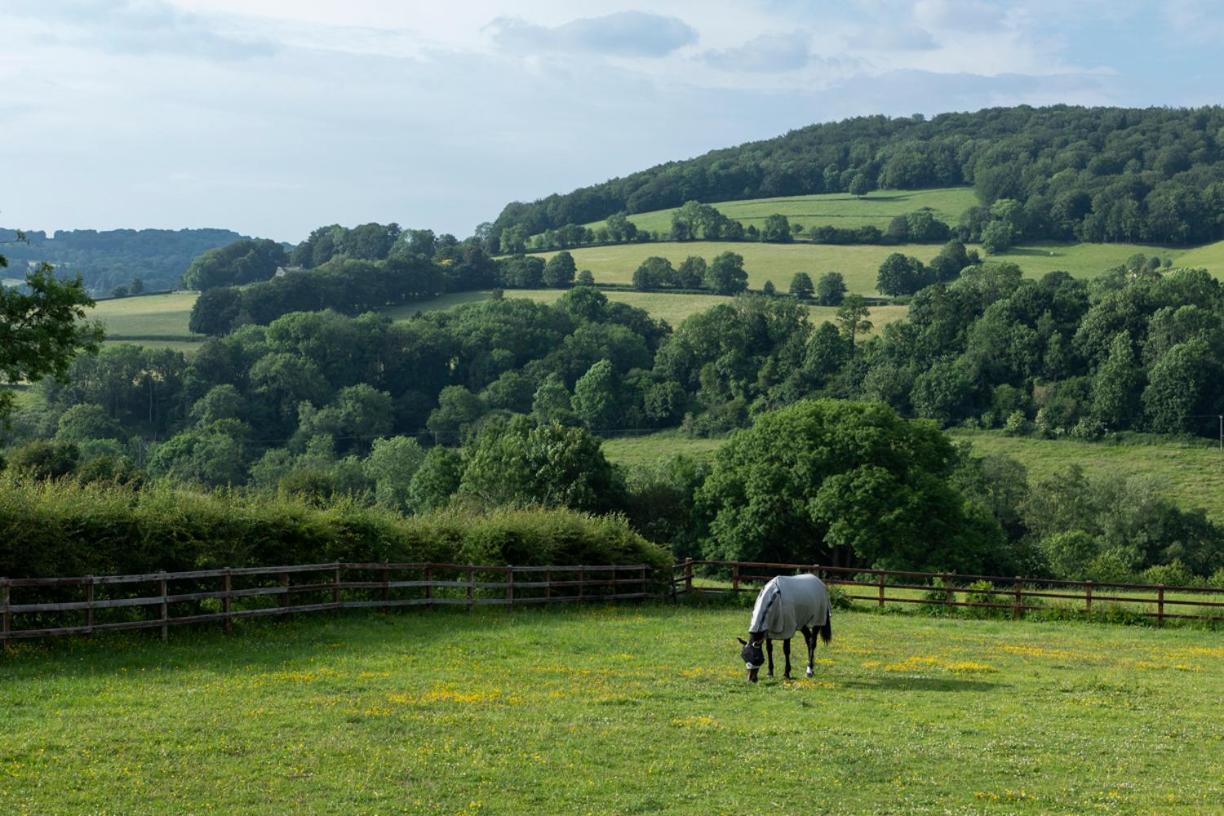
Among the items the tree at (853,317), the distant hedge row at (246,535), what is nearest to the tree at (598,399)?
the tree at (853,317)

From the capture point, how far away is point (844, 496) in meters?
55.8

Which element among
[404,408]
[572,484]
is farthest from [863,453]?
[404,408]

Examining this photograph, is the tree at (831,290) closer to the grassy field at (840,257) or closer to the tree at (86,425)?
the grassy field at (840,257)

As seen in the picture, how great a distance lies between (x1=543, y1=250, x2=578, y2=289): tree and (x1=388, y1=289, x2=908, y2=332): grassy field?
2.93 meters

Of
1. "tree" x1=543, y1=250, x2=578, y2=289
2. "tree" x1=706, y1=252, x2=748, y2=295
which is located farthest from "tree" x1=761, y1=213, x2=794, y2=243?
"tree" x1=543, y1=250, x2=578, y2=289

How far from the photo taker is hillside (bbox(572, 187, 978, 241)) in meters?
177

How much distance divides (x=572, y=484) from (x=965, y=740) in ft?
152

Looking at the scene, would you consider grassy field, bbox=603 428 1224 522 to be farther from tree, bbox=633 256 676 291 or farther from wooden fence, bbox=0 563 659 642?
tree, bbox=633 256 676 291

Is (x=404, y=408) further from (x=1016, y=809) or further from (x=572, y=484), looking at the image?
(x=1016, y=809)

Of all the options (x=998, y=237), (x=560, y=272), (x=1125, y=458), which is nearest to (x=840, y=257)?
(x=998, y=237)

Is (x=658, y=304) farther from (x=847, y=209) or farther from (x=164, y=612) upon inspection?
(x=164, y=612)

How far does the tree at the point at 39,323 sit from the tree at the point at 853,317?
100502mm

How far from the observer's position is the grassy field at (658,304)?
129 meters

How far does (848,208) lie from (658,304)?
50.9m
